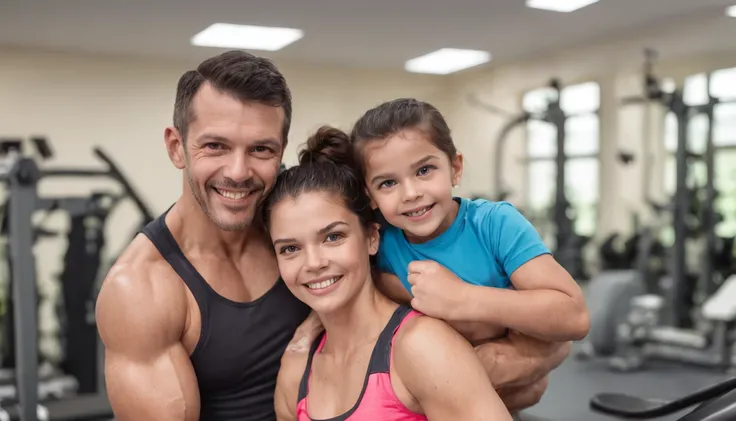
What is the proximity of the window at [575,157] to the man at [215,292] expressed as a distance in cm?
539

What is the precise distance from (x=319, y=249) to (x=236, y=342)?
346mm

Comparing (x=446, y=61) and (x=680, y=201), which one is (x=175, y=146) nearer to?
(x=680, y=201)

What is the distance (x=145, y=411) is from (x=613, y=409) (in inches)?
55.4

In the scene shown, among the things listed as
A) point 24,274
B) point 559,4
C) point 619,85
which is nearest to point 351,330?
point 24,274

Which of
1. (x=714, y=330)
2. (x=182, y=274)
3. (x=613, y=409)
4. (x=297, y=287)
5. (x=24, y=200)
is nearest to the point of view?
(x=297, y=287)

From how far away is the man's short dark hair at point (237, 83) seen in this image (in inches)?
54.2

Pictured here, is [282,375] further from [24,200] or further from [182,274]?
[24,200]

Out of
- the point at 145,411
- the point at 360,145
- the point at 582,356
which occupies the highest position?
the point at 360,145

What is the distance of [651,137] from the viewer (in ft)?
21.0

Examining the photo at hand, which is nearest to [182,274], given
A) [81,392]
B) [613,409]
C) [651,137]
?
[613,409]

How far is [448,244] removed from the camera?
1495 millimetres

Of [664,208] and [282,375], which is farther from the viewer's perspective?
[664,208]

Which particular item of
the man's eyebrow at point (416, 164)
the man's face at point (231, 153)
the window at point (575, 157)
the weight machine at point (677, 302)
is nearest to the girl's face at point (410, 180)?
the man's eyebrow at point (416, 164)

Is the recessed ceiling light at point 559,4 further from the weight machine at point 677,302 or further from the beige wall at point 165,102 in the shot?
the beige wall at point 165,102
